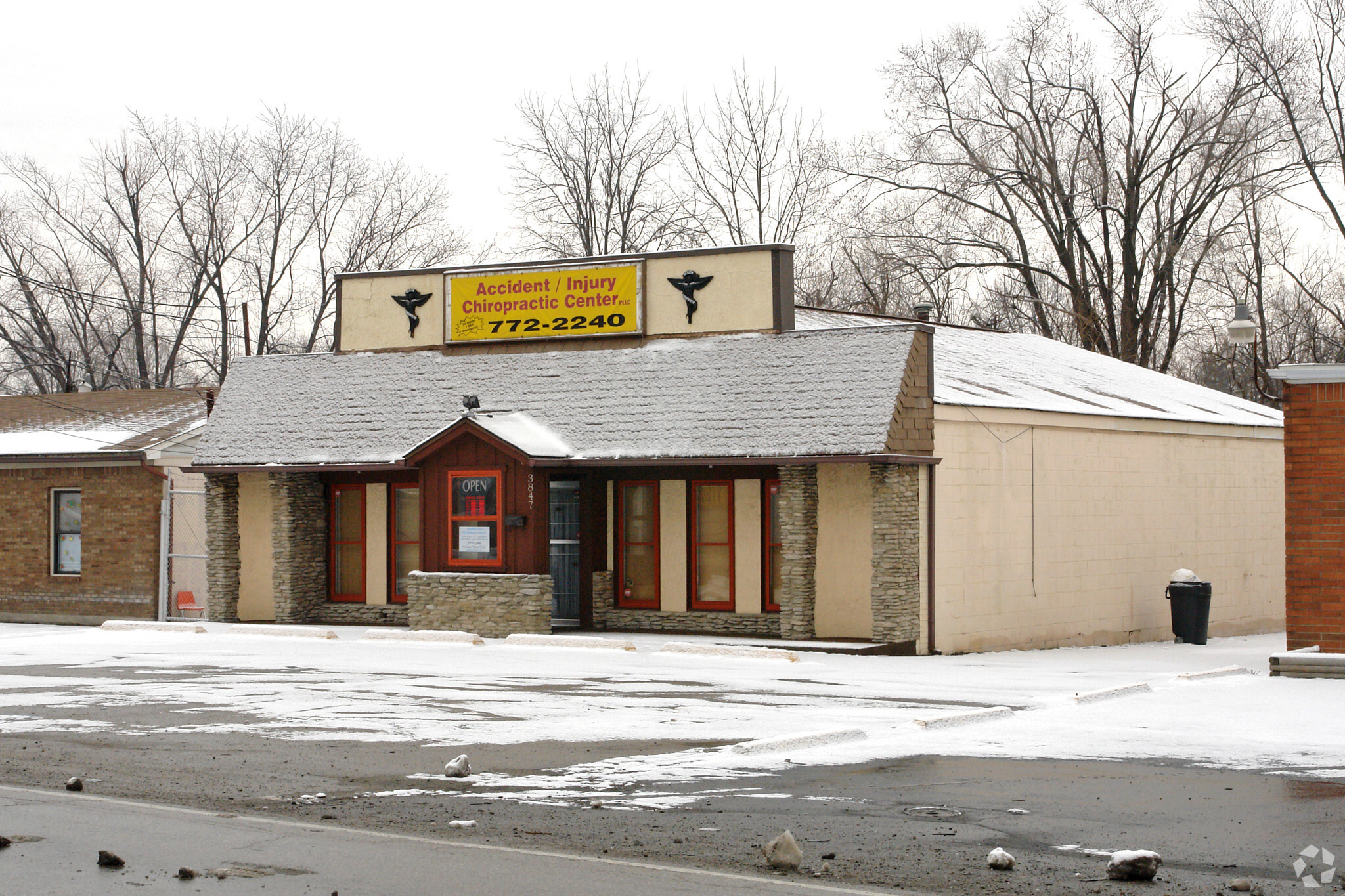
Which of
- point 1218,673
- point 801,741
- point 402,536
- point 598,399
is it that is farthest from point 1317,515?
point 402,536

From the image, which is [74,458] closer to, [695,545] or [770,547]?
[695,545]

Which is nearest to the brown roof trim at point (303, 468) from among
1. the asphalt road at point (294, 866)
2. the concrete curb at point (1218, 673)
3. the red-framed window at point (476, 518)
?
the red-framed window at point (476, 518)

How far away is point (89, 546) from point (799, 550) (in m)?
14.1

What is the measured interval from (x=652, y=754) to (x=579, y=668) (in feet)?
21.5

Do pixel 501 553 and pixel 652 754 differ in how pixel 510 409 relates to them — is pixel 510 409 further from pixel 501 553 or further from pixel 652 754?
pixel 652 754

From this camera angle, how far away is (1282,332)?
52.5 m

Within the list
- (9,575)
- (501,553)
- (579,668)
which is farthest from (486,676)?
(9,575)

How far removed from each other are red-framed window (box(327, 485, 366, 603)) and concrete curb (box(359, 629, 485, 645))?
313 centimetres

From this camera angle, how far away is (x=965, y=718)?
44.0 feet

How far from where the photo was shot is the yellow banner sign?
24.0m

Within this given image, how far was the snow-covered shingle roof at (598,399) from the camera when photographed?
21.2 m

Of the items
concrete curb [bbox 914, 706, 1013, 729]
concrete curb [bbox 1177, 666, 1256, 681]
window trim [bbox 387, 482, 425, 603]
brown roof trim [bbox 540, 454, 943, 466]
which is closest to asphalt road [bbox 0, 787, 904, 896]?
concrete curb [bbox 914, 706, 1013, 729]

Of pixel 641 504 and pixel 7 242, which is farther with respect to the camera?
pixel 7 242

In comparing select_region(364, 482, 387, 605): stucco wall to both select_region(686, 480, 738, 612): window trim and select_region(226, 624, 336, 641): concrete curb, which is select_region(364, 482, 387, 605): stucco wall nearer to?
select_region(226, 624, 336, 641): concrete curb
